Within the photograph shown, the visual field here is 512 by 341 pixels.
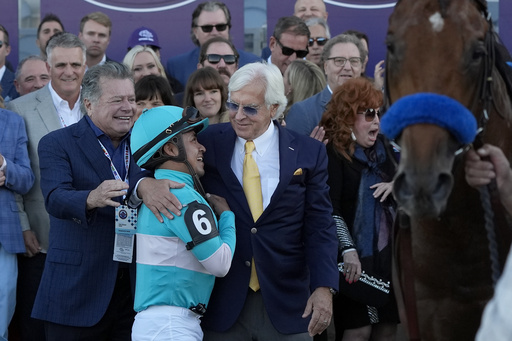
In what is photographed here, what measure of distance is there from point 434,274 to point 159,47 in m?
5.13

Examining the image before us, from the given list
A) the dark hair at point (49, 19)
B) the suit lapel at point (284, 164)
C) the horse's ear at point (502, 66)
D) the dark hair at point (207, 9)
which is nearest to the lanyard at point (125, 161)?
the suit lapel at point (284, 164)

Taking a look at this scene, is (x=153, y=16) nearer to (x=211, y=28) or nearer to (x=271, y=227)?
(x=211, y=28)

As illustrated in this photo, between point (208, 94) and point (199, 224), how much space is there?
2253mm

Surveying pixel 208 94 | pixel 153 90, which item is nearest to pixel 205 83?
pixel 208 94

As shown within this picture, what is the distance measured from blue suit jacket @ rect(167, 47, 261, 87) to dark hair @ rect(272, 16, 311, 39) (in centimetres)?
35

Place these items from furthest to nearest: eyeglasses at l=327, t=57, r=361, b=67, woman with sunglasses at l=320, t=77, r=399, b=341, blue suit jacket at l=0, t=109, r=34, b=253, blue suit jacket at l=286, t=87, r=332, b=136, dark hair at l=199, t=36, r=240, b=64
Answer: dark hair at l=199, t=36, r=240, b=64
eyeglasses at l=327, t=57, r=361, b=67
blue suit jacket at l=286, t=87, r=332, b=136
blue suit jacket at l=0, t=109, r=34, b=253
woman with sunglasses at l=320, t=77, r=399, b=341

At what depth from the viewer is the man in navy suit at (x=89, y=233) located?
16.1ft

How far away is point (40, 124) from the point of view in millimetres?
6070

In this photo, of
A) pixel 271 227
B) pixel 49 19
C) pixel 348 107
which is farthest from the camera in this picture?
pixel 49 19

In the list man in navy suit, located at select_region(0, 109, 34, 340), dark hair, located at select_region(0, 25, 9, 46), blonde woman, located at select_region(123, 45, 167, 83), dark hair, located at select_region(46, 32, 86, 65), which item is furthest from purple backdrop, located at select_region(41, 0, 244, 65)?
man in navy suit, located at select_region(0, 109, 34, 340)

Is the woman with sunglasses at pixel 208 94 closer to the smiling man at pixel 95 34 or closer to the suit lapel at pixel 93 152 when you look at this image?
the suit lapel at pixel 93 152

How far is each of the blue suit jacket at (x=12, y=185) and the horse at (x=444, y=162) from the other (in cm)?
305

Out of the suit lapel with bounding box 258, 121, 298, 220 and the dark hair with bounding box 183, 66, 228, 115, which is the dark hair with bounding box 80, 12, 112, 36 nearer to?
the dark hair with bounding box 183, 66, 228, 115

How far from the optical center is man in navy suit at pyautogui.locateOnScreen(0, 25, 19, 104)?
7648mm
